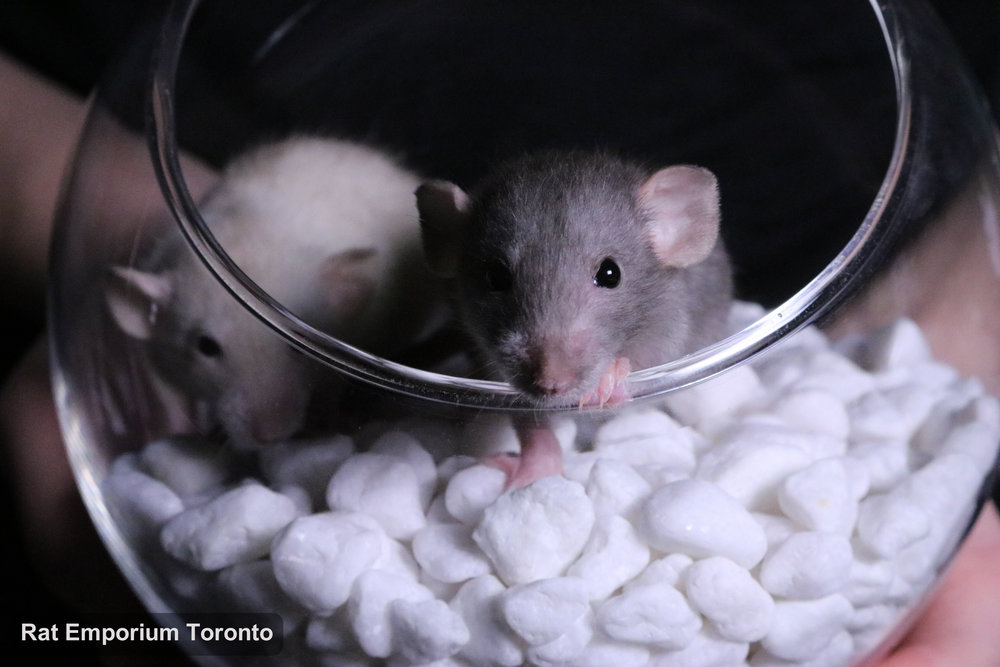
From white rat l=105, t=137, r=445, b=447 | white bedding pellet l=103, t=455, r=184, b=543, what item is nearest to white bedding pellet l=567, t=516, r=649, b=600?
white rat l=105, t=137, r=445, b=447

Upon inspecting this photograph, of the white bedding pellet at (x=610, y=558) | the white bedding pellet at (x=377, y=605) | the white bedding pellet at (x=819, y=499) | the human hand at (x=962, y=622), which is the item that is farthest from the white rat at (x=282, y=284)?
the human hand at (x=962, y=622)

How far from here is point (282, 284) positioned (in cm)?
115

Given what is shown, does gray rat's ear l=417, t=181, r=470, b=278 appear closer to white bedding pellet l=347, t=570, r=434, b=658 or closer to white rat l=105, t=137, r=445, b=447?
white rat l=105, t=137, r=445, b=447

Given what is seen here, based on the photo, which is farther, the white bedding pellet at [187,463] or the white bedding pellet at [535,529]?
the white bedding pellet at [187,463]

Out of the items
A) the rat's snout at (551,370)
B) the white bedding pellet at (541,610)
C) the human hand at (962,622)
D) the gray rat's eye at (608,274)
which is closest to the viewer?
the white bedding pellet at (541,610)

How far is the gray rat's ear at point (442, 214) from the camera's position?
0.84 metres

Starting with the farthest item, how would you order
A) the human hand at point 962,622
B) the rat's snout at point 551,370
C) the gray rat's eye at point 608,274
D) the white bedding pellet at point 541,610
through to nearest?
the human hand at point 962,622 → the gray rat's eye at point 608,274 → the rat's snout at point 551,370 → the white bedding pellet at point 541,610

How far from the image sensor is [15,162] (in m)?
1.78

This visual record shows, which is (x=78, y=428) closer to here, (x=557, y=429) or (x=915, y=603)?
(x=557, y=429)

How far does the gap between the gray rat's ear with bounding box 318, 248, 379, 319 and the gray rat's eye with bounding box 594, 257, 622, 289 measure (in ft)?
0.92

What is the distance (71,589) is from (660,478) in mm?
1030

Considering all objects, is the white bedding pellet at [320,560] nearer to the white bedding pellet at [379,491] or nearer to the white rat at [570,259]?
the white bedding pellet at [379,491]

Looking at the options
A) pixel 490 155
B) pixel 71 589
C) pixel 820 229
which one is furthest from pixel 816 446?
pixel 71 589

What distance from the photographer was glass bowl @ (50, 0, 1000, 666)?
714 mm
